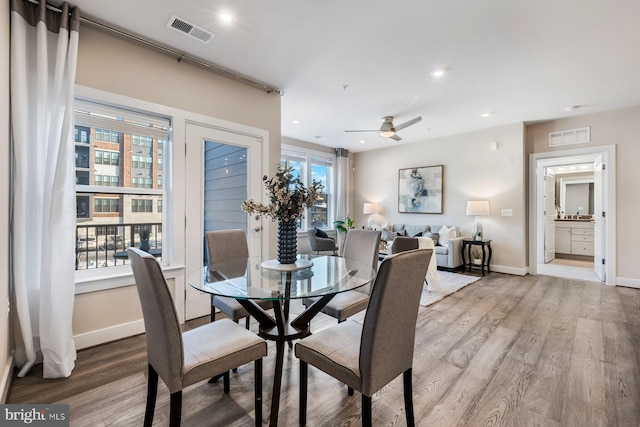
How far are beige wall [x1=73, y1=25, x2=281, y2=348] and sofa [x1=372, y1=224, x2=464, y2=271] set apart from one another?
3522 millimetres

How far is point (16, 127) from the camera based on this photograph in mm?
1934

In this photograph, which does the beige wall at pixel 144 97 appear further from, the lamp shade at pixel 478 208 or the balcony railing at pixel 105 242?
the lamp shade at pixel 478 208

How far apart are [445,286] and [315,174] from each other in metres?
3.80

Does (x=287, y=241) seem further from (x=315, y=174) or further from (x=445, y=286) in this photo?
(x=315, y=174)

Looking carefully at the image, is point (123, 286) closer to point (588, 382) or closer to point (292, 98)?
point (292, 98)

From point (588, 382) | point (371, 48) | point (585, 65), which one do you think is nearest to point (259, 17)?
point (371, 48)

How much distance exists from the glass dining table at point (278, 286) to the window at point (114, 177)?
1.11 m

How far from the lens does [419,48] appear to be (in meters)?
2.71

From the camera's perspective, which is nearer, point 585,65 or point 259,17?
point 259,17

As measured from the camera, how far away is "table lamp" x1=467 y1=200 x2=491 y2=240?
5.14 metres

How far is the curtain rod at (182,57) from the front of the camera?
2324 mm

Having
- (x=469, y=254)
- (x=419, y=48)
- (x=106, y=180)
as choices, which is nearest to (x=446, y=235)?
(x=469, y=254)

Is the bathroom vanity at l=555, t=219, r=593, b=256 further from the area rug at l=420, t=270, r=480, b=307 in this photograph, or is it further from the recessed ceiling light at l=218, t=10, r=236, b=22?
the recessed ceiling light at l=218, t=10, r=236, b=22

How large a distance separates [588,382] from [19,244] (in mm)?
3992
